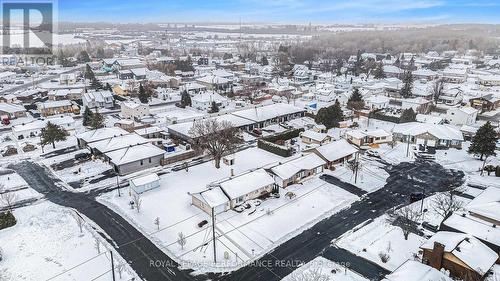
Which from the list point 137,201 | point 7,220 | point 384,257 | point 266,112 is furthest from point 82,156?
point 384,257

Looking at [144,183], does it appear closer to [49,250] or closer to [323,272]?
[49,250]

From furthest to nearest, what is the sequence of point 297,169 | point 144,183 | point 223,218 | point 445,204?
point 297,169 → point 144,183 → point 445,204 → point 223,218

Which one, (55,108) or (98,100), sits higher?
(98,100)

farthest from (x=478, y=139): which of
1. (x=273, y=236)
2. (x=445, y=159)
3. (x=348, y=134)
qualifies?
(x=273, y=236)

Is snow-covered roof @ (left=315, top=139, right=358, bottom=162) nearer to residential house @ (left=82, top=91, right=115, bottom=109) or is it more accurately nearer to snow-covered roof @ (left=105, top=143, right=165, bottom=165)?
snow-covered roof @ (left=105, top=143, right=165, bottom=165)

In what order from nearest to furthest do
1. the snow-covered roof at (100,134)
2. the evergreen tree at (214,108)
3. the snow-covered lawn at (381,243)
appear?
the snow-covered lawn at (381,243) → the snow-covered roof at (100,134) → the evergreen tree at (214,108)

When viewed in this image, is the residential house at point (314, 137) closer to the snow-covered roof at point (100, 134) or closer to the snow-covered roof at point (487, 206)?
the snow-covered roof at point (487, 206)

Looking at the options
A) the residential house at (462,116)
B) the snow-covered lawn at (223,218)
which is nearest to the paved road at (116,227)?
the snow-covered lawn at (223,218)
